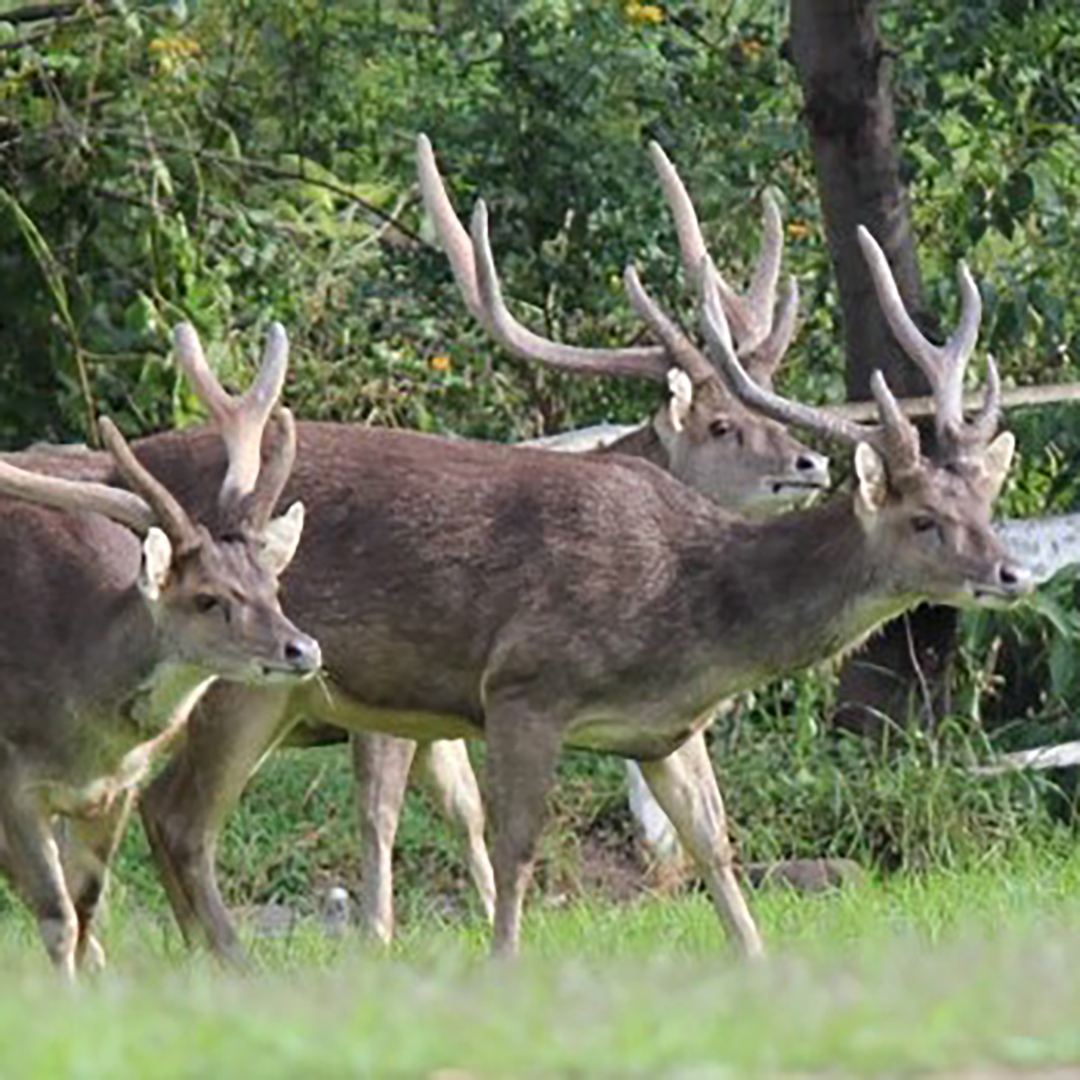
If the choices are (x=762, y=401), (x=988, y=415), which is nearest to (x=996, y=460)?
(x=988, y=415)

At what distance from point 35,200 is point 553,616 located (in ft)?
15.7

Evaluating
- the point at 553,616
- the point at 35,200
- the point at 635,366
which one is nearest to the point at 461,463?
the point at 553,616

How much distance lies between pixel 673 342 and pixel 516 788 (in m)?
2.52

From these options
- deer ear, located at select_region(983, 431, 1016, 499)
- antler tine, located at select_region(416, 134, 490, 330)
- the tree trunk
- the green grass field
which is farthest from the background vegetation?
the green grass field

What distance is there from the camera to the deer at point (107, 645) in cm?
1173

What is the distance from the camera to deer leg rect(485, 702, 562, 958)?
12.3m

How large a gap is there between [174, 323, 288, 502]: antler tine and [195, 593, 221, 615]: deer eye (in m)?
0.38

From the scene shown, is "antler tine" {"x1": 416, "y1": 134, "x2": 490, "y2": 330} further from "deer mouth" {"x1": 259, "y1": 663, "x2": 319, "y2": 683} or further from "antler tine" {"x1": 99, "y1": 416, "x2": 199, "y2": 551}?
"deer mouth" {"x1": 259, "y1": 663, "x2": 319, "y2": 683}

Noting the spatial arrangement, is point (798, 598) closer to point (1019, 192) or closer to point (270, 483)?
point (270, 483)

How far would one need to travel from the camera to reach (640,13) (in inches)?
681

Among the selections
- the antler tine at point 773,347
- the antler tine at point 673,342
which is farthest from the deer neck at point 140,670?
the antler tine at point 773,347

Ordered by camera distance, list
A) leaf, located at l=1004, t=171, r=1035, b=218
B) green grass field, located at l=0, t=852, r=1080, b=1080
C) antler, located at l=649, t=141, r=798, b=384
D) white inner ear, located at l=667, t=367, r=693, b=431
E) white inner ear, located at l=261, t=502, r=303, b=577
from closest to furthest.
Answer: green grass field, located at l=0, t=852, r=1080, b=1080, white inner ear, located at l=261, t=502, r=303, b=577, white inner ear, located at l=667, t=367, r=693, b=431, antler, located at l=649, t=141, r=798, b=384, leaf, located at l=1004, t=171, r=1035, b=218

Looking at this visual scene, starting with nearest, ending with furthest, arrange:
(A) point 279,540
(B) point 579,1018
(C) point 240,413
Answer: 1. (B) point 579,1018
2. (A) point 279,540
3. (C) point 240,413

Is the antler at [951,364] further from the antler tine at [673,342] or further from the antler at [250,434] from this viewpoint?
the antler at [250,434]
